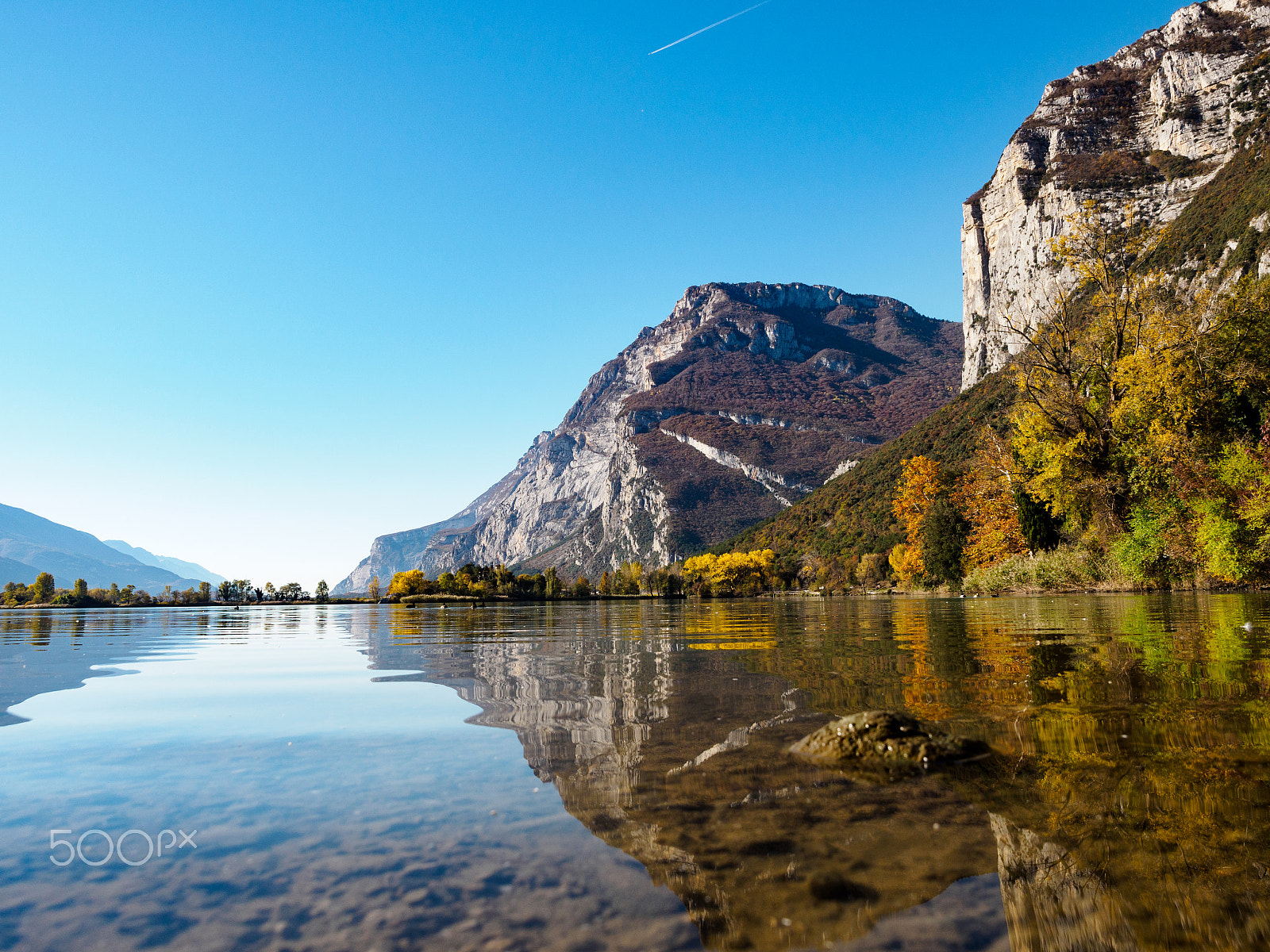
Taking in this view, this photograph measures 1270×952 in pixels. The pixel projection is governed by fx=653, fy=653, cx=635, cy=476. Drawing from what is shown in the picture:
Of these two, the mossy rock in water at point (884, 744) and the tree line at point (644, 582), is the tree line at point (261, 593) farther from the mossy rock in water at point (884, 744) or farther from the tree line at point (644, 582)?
the mossy rock in water at point (884, 744)

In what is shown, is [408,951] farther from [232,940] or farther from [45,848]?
[45,848]

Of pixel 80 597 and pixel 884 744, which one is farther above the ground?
pixel 884 744

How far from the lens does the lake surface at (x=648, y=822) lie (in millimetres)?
2307

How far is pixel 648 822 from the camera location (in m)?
3.37

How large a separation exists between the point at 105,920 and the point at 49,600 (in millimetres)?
174176

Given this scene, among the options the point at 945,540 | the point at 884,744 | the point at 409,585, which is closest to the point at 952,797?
the point at 884,744

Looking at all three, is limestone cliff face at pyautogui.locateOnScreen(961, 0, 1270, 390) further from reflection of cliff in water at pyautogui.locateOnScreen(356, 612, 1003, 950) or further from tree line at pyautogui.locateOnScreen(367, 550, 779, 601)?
reflection of cliff in water at pyautogui.locateOnScreen(356, 612, 1003, 950)

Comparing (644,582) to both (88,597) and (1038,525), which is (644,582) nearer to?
(88,597)

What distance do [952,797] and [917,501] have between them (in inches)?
2830

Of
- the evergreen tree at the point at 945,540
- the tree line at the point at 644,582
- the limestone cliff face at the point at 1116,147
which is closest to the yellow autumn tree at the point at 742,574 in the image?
the tree line at the point at 644,582

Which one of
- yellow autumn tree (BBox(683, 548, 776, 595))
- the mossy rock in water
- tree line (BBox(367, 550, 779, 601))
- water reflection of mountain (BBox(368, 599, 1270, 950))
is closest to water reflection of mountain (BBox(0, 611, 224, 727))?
water reflection of mountain (BBox(368, 599, 1270, 950))

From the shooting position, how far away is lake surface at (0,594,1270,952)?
2307 millimetres

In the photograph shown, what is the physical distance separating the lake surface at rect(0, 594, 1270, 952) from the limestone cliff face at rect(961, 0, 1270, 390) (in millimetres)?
128319

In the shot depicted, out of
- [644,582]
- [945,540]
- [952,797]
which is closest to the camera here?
[952,797]
